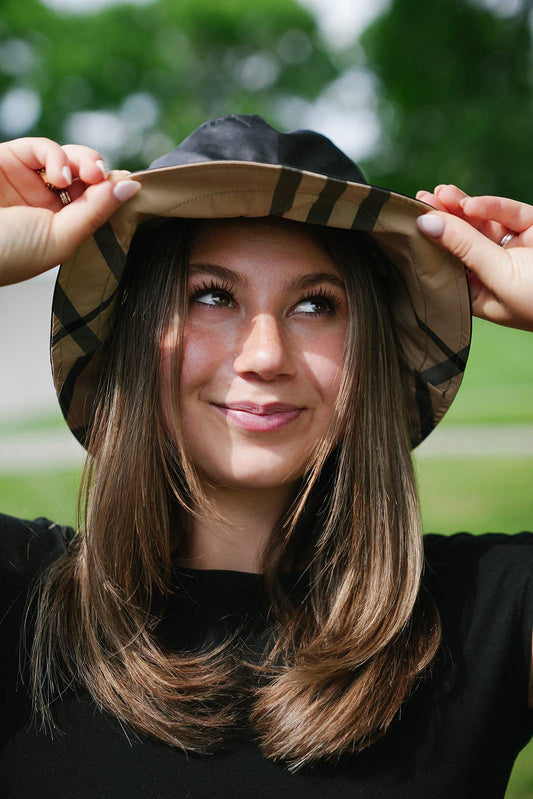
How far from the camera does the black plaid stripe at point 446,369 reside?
227 centimetres

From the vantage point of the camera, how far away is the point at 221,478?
207 centimetres

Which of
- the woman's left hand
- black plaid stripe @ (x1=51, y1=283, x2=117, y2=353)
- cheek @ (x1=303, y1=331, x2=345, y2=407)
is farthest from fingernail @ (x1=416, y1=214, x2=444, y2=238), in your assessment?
black plaid stripe @ (x1=51, y1=283, x2=117, y2=353)

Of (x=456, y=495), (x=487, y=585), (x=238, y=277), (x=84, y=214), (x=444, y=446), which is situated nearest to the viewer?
(x=84, y=214)

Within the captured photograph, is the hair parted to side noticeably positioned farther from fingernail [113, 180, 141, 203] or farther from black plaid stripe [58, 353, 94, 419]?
fingernail [113, 180, 141, 203]

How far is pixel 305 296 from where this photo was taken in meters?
2.08

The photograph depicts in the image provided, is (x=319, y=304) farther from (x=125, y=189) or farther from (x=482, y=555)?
(x=482, y=555)

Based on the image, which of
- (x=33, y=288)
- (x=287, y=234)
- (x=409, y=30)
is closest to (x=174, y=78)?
(x=409, y=30)

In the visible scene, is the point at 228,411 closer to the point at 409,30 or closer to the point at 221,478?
the point at 221,478

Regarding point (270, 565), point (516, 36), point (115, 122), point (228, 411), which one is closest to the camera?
point (228, 411)

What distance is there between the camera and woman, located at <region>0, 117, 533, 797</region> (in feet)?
6.31

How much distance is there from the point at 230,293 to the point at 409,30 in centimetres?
2290

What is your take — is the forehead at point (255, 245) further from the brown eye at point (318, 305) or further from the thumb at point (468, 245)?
the thumb at point (468, 245)

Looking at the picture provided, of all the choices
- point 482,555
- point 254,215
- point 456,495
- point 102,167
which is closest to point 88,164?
point 102,167

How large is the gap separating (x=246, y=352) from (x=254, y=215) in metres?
0.31
